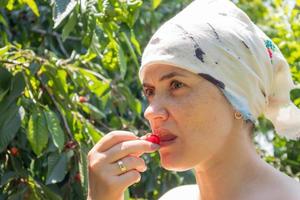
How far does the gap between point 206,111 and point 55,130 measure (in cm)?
92

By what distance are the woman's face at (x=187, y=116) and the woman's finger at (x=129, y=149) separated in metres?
0.04

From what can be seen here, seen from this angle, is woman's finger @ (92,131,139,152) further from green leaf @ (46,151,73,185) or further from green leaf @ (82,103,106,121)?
green leaf @ (82,103,106,121)

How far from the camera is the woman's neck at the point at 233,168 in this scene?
5.75 feet

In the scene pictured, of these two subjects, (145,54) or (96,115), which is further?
(96,115)

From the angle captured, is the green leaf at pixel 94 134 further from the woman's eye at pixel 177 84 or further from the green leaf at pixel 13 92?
the woman's eye at pixel 177 84

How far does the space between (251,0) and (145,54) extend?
3.89m

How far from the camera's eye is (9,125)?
2.54 m

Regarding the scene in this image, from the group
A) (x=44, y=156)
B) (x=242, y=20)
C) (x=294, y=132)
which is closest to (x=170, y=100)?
(x=242, y=20)

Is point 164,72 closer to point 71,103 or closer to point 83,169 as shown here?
point 83,169

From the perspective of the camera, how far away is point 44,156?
2840 millimetres

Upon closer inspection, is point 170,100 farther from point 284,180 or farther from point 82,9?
point 82,9

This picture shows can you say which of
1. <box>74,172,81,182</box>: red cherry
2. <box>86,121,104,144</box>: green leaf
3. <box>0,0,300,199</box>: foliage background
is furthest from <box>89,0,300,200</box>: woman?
<box>74,172,81,182</box>: red cherry

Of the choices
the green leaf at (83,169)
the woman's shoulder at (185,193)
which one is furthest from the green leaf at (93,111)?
the woman's shoulder at (185,193)

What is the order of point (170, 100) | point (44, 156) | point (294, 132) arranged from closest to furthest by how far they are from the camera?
point (170, 100), point (294, 132), point (44, 156)
